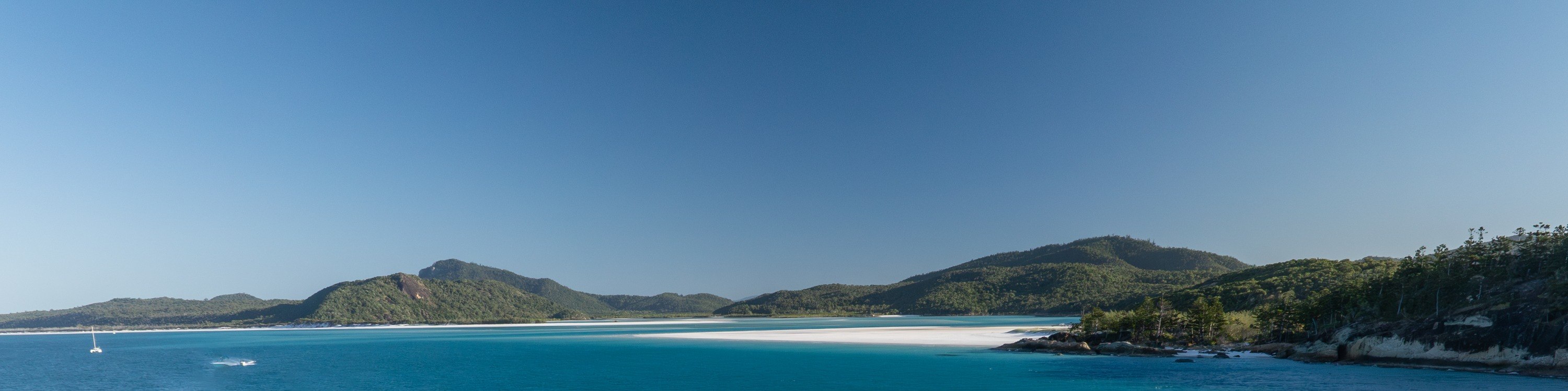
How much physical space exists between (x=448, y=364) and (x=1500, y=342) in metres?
62.2

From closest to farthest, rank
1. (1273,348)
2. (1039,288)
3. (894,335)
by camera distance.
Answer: (1273,348) < (894,335) < (1039,288)

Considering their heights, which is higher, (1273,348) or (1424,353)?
(1424,353)

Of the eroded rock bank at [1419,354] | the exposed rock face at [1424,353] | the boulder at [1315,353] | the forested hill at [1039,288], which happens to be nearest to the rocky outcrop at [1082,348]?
the eroded rock bank at [1419,354]

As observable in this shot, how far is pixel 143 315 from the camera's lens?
17812cm

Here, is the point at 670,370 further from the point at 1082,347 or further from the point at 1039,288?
the point at 1039,288

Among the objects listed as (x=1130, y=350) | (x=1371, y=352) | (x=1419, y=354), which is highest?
(x=1419, y=354)

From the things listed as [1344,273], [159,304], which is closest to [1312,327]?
[1344,273]

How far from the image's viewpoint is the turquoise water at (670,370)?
35.4 meters

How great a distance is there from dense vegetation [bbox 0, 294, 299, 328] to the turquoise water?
329 ft

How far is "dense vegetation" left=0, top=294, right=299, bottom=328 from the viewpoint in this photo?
16875 cm

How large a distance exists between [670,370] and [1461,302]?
47824mm

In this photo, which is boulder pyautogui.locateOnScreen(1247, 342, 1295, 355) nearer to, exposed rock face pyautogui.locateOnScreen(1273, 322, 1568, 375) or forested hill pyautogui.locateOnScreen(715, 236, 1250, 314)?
exposed rock face pyautogui.locateOnScreen(1273, 322, 1568, 375)

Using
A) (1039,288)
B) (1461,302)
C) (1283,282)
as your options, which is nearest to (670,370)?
(1461,302)

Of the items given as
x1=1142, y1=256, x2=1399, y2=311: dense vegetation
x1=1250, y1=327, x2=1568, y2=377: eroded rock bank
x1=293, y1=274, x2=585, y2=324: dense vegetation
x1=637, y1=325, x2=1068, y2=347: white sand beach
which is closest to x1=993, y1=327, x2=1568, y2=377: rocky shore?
x1=1250, y1=327, x2=1568, y2=377: eroded rock bank
